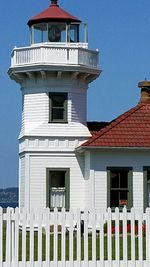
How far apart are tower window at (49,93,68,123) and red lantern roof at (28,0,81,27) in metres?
3.05

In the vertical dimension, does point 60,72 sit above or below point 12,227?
above

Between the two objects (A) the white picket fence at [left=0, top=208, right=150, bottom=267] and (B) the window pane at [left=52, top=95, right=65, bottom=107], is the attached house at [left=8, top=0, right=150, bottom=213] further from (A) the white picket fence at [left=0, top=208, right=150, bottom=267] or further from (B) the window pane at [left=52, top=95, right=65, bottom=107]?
(A) the white picket fence at [left=0, top=208, right=150, bottom=267]

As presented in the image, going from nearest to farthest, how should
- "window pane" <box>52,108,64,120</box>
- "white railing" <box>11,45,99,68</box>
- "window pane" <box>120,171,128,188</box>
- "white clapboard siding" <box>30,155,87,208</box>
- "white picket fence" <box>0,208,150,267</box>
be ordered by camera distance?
"white picket fence" <box>0,208,150,267</box>, "window pane" <box>120,171,128,188</box>, "white railing" <box>11,45,99,68</box>, "white clapboard siding" <box>30,155,87,208</box>, "window pane" <box>52,108,64,120</box>

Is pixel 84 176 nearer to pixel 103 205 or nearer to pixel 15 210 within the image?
pixel 103 205

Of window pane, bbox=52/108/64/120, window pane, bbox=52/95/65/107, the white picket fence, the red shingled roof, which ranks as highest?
window pane, bbox=52/95/65/107

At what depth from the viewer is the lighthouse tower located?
30203mm

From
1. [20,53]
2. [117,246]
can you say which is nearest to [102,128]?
[20,53]

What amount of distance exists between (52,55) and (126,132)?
416cm

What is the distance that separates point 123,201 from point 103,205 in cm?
79

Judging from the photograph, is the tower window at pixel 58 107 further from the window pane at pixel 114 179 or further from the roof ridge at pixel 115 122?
the window pane at pixel 114 179

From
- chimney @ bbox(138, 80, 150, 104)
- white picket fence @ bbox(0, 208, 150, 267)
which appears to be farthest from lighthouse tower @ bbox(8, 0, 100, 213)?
white picket fence @ bbox(0, 208, 150, 267)

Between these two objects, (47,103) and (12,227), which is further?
(47,103)

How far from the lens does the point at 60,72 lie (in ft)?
99.1

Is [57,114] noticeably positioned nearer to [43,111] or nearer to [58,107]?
[58,107]
